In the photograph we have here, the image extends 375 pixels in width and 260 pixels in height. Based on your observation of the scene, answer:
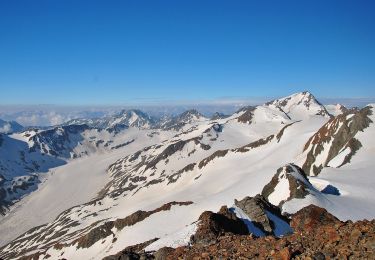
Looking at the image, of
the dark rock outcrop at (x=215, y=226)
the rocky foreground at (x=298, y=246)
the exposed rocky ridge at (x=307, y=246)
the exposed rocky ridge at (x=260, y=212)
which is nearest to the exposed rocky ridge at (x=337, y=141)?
the exposed rocky ridge at (x=260, y=212)

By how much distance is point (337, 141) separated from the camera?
98812mm

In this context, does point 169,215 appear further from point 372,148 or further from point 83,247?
point 372,148

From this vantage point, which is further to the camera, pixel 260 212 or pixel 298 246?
pixel 260 212

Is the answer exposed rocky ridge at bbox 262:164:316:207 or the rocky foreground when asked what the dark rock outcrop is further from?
exposed rocky ridge at bbox 262:164:316:207

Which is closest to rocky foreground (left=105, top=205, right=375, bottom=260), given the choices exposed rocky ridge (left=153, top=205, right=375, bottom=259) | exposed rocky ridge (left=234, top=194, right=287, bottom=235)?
exposed rocky ridge (left=153, top=205, right=375, bottom=259)

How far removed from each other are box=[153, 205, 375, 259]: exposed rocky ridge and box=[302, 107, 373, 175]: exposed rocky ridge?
66.0m

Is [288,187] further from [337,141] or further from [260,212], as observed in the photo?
[337,141]

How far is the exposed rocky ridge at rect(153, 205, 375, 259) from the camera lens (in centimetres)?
1516

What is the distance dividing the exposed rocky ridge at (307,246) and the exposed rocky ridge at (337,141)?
66.0 metres

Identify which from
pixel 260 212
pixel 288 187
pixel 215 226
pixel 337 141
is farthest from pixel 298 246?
pixel 337 141

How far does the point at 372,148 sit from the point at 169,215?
46733 millimetres

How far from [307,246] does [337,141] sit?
8853 cm

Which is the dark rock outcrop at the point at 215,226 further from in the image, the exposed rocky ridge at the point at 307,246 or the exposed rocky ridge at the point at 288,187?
the exposed rocky ridge at the point at 288,187

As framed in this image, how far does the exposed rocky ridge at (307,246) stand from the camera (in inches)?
597
